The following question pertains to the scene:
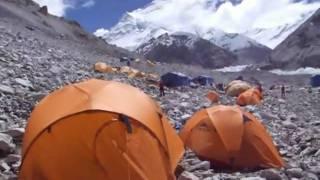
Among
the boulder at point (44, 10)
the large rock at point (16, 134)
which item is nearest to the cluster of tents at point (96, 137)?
the large rock at point (16, 134)

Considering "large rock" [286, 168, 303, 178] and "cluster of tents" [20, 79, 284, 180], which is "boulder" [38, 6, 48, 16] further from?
"cluster of tents" [20, 79, 284, 180]

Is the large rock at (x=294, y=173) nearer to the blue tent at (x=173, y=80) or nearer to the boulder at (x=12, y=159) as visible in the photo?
the boulder at (x=12, y=159)

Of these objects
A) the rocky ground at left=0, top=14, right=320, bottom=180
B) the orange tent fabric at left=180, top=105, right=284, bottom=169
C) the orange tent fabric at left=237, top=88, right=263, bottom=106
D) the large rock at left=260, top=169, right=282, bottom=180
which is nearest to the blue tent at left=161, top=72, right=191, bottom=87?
the rocky ground at left=0, top=14, right=320, bottom=180

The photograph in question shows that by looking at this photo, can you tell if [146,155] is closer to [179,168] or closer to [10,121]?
[179,168]

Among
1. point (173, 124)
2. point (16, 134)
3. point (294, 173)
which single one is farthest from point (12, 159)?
point (173, 124)

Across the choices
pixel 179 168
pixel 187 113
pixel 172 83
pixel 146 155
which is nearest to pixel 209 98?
pixel 172 83

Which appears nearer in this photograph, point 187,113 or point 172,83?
point 187,113

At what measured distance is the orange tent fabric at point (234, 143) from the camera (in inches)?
406

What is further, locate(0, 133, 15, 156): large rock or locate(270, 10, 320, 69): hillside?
locate(270, 10, 320, 69): hillside

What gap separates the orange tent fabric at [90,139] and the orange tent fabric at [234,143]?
298 centimetres

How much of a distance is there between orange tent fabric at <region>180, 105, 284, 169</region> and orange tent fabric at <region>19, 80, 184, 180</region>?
298cm

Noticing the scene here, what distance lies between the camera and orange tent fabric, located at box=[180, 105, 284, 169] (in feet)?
33.8

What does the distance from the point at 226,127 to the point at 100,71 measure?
20249mm

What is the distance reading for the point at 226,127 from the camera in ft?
34.0
